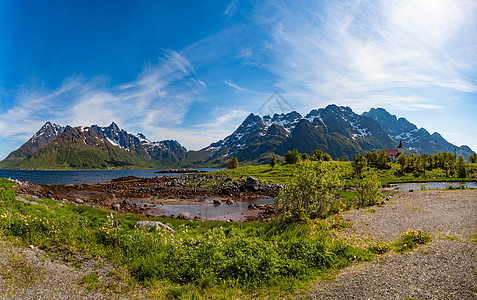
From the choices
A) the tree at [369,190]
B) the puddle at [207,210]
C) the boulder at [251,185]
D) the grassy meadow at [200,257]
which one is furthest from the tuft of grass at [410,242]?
the boulder at [251,185]

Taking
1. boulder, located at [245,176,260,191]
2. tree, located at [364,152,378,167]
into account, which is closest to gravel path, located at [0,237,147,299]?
boulder, located at [245,176,260,191]

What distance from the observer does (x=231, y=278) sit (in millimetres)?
9898

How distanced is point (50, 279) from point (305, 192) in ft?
61.9

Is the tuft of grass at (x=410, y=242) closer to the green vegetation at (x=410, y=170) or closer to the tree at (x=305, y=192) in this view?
the tree at (x=305, y=192)

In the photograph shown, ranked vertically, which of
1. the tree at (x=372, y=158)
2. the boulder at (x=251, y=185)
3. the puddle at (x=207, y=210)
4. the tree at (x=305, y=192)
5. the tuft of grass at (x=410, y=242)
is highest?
the tree at (x=372, y=158)

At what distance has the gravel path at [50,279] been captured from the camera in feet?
27.3

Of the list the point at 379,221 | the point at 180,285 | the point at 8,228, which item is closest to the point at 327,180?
the point at 379,221

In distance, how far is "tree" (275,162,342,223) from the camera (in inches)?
794

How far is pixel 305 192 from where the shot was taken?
69.8ft

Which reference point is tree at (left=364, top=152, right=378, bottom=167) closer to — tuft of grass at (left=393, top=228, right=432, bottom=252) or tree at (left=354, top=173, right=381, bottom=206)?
tree at (left=354, top=173, right=381, bottom=206)

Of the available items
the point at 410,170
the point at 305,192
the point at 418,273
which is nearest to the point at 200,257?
the point at 418,273

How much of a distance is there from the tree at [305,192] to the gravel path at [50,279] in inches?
531

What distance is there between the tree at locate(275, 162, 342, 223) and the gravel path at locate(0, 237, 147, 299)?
13.5m

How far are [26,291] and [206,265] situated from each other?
6783mm
